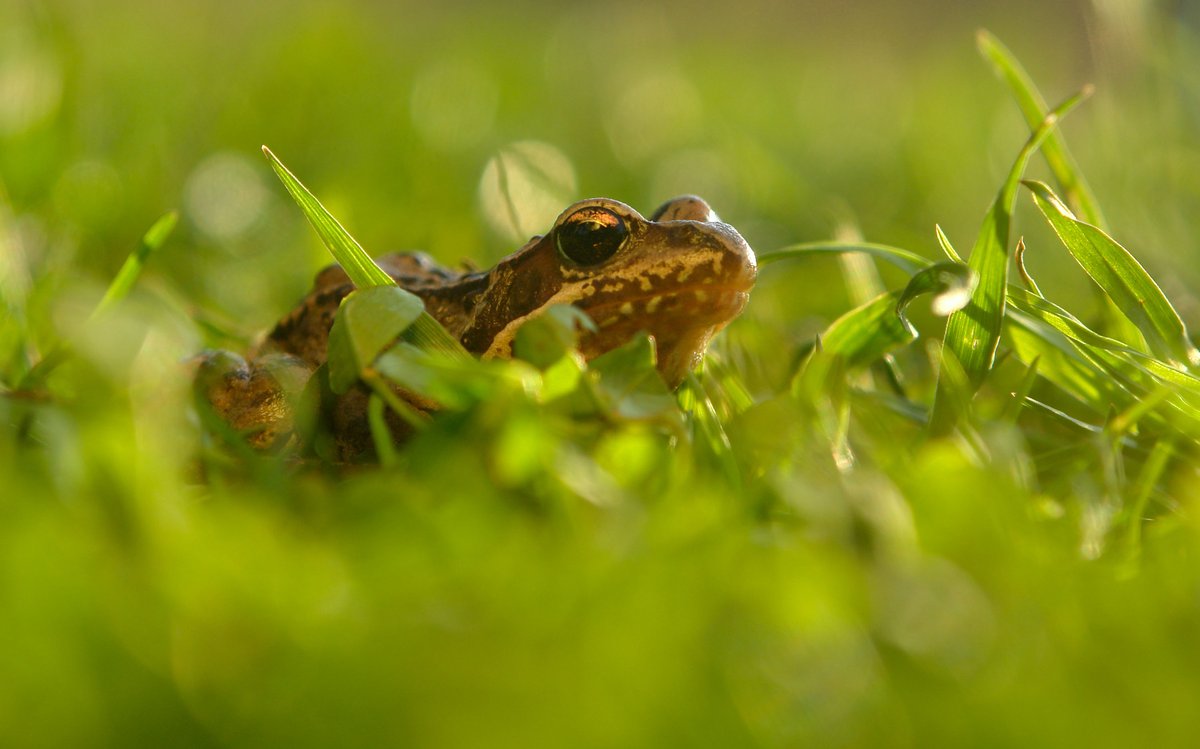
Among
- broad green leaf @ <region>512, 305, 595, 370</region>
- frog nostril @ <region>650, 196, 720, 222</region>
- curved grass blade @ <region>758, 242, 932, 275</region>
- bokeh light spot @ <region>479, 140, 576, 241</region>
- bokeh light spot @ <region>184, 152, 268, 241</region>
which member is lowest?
bokeh light spot @ <region>479, 140, 576, 241</region>

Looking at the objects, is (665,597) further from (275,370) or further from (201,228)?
(201,228)

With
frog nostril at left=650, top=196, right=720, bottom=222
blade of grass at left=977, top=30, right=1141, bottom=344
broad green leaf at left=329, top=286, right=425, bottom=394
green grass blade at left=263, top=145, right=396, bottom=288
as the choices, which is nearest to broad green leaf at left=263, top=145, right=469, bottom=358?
green grass blade at left=263, top=145, right=396, bottom=288

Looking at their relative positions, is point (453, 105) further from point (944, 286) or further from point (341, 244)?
point (944, 286)

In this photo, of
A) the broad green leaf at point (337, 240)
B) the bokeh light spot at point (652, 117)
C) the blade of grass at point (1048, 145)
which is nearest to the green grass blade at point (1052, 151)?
the blade of grass at point (1048, 145)

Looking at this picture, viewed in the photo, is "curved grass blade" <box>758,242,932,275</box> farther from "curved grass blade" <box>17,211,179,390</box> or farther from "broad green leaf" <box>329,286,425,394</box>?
"curved grass blade" <box>17,211,179,390</box>

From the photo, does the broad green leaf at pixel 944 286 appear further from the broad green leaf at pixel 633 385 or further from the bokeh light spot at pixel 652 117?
the bokeh light spot at pixel 652 117
